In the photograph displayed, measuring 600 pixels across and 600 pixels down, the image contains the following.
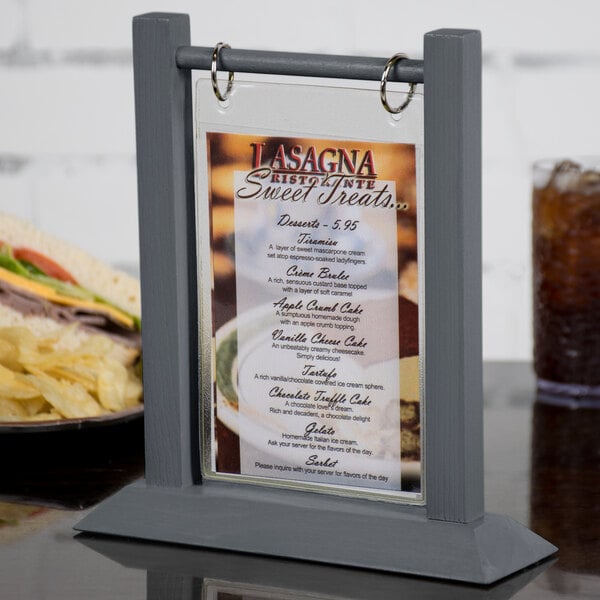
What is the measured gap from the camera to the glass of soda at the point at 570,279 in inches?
42.9

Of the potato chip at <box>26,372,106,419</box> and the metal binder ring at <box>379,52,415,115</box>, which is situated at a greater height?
the metal binder ring at <box>379,52,415,115</box>

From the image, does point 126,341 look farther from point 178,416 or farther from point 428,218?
point 428,218

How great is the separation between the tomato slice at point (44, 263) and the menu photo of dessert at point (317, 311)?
506 mm

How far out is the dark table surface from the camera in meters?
0.65

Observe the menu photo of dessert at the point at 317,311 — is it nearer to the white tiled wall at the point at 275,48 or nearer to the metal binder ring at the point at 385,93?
the metal binder ring at the point at 385,93

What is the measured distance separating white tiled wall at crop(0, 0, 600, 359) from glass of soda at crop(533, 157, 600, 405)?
0.67 meters

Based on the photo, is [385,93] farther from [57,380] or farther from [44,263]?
[44,263]

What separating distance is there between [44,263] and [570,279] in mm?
493

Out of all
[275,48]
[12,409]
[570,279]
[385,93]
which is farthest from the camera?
[275,48]

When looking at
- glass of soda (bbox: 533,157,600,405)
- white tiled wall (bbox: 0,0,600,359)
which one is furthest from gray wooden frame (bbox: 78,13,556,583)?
white tiled wall (bbox: 0,0,600,359)

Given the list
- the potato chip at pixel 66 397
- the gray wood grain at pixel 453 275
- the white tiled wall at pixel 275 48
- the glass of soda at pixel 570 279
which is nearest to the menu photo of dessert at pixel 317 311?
the gray wood grain at pixel 453 275

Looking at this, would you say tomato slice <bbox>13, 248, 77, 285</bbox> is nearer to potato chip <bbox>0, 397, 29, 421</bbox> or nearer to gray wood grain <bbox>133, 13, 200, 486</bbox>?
potato chip <bbox>0, 397, 29, 421</bbox>

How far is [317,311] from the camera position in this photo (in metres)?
0.67

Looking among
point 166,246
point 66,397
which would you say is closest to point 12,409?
point 66,397
